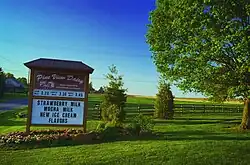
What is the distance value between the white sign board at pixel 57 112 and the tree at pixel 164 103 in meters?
14.3

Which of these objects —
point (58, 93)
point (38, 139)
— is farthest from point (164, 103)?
point (38, 139)

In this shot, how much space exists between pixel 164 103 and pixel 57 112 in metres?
15.4

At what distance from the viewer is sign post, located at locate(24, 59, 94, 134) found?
14055mm

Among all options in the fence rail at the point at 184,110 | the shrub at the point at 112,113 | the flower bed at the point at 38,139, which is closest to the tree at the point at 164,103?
the fence rail at the point at 184,110

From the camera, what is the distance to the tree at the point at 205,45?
14078 millimetres

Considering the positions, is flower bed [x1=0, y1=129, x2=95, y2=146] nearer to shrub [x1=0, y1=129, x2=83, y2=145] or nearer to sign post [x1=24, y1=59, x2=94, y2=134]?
shrub [x1=0, y1=129, x2=83, y2=145]

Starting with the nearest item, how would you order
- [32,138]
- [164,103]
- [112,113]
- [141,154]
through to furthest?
[141,154] < [32,138] < [112,113] < [164,103]

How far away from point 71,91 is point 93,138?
2778mm

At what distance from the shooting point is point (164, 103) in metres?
28.2

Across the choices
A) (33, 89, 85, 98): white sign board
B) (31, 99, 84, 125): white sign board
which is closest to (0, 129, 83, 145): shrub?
(31, 99, 84, 125): white sign board

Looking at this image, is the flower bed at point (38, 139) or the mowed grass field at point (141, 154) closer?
the mowed grass field at point (141, 154)

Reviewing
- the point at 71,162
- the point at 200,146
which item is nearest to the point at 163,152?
the point at 200,146

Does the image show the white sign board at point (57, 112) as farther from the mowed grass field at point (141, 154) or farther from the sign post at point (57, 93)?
the mowed grass field at point (141, 154)

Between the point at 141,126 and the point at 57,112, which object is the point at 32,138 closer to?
the point at 57,112
